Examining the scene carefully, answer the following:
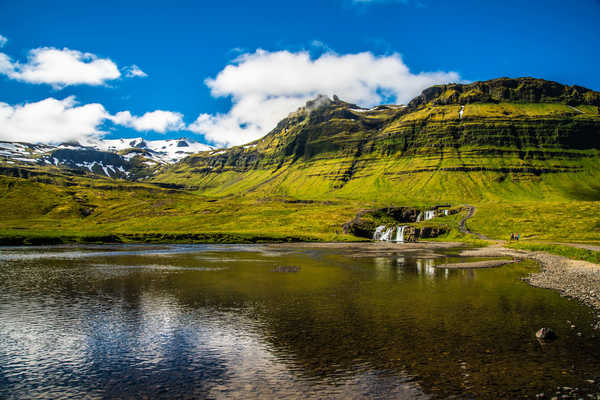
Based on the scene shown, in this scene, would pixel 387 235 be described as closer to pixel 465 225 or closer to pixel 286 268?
pixel 465 225

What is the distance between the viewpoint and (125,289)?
41812 mm

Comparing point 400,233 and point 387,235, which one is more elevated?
point 400,233

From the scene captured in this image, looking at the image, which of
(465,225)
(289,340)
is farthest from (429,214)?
(289,340)

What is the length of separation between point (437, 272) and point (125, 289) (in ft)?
137

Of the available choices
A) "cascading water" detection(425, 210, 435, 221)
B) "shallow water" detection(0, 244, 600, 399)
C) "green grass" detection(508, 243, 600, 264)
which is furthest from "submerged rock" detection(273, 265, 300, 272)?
"cascading water" detection(425, 210, 435, 221)

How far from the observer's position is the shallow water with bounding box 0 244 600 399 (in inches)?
681

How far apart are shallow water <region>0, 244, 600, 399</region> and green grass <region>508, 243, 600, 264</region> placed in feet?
92.7

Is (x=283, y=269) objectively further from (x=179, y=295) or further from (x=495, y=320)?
(x=495, y=320)

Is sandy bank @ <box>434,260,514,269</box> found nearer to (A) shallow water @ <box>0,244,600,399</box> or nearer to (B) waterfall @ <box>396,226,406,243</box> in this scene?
(A) shallow water @ <box>0,244,600,399</box>

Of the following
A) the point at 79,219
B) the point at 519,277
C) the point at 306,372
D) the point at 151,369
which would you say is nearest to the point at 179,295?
the point at 151,369

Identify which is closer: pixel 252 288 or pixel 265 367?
pixel 265 367

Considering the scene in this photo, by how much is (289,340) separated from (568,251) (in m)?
69.0

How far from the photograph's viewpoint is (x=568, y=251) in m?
69.9

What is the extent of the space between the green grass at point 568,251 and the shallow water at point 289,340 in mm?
28242
